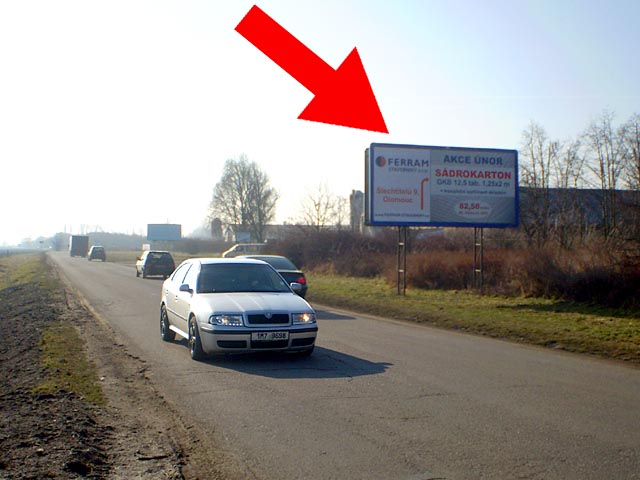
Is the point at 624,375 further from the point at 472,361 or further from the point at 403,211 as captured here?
the point at 403,211

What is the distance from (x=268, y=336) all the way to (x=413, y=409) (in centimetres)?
321

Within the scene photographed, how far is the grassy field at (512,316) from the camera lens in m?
13.0

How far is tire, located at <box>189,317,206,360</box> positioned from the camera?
1025 centimetres

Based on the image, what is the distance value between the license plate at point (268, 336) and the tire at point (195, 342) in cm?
96

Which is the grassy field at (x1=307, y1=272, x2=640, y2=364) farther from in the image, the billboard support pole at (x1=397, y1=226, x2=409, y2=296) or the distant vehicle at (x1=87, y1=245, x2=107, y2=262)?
the distant vehicle at (x1=87, y1=245, x2=107, y2=262)

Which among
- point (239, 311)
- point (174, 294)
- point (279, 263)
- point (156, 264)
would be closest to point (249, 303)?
point (239, 311)

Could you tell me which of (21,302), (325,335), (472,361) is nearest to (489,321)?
(325,335)

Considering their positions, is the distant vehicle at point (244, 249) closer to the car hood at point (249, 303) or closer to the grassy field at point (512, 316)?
the grassy field at point (512, 316)

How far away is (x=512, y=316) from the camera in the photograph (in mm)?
17281

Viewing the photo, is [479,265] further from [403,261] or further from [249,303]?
[249,303]

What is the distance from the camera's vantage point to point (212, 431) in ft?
20.7

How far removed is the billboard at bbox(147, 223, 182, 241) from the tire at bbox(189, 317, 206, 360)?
308 feet

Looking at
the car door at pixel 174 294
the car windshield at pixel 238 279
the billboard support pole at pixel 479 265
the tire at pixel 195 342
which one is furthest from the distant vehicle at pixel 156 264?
the tire at pixel 195 342

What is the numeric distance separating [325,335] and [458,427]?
24.1 ft
